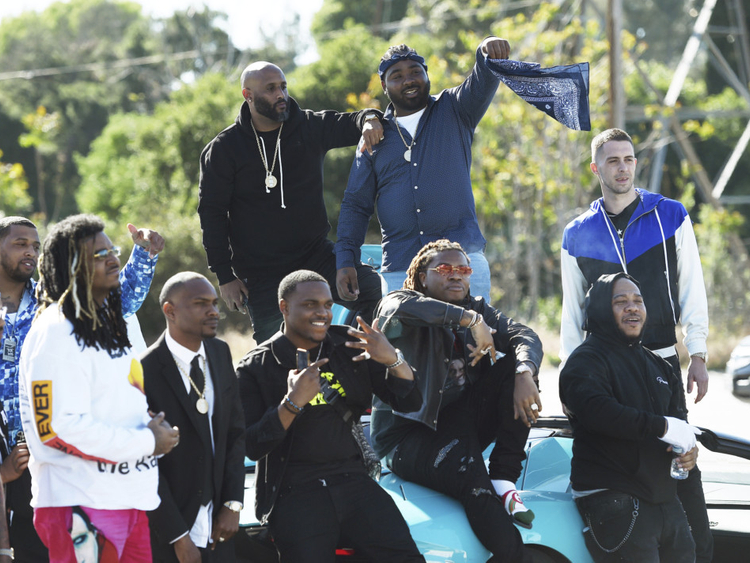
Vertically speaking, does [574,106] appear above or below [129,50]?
below

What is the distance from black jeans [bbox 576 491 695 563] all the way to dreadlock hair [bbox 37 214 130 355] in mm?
Result: 2368

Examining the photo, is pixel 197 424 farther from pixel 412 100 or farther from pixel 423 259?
pixel 412 100

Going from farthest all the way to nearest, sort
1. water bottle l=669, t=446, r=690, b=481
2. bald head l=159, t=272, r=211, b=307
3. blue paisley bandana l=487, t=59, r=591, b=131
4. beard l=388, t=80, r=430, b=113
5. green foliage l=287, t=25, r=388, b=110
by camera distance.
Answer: green foliage l=287, t=25, r=388, b=110
beard l=388, t=80, r=430, b=113
blue paisley bandana l=487, t=59, r=591, b=131
water bottle l=669, t=446, r=690, b=481
bald head l=159, t=272, r=211, b=307

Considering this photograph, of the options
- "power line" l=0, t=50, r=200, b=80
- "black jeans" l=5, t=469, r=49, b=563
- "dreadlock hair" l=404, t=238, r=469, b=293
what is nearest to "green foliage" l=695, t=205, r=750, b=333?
"dreadlock hair" l=404, t=238, r=469, b=293

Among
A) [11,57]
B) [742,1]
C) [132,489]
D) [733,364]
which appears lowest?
[733,364]

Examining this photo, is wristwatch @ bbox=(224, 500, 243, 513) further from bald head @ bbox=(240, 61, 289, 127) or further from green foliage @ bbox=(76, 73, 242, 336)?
green foliage @ bbox=(76, 73, 242, 336)

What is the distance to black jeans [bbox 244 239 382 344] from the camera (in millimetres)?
5816

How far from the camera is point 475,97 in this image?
18.2 feet

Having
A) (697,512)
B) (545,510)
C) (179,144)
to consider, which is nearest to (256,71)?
(545,510)

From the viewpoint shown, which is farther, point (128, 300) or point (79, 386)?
point (128, 300)

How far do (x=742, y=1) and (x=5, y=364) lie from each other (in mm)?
24510

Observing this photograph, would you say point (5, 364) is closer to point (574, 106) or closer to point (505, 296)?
point (574, 106)

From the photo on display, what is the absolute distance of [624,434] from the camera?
4.59 m

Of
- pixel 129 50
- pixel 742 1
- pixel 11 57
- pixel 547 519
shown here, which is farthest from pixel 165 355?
pixel 11 57
